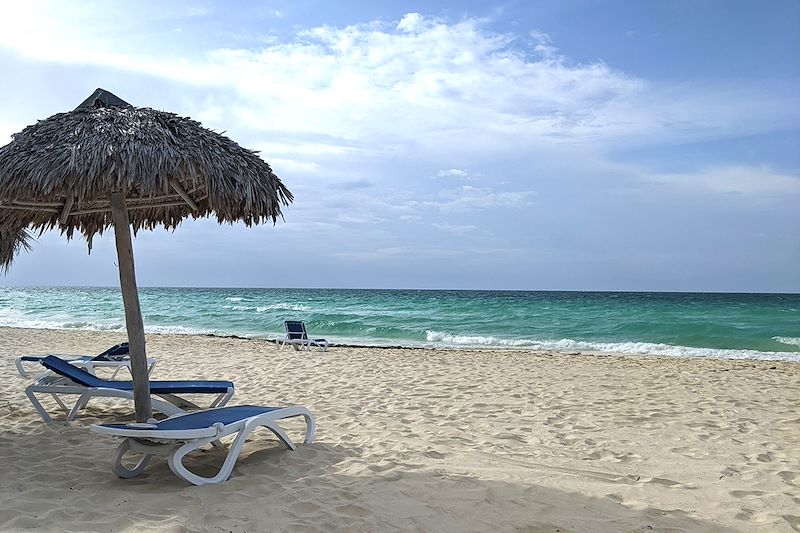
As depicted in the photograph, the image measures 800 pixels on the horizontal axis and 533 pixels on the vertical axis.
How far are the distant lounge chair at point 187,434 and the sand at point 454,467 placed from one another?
0.10 metres

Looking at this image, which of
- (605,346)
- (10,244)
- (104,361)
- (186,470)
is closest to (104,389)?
(186,470)

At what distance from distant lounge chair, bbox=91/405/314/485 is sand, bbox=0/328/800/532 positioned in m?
0.10

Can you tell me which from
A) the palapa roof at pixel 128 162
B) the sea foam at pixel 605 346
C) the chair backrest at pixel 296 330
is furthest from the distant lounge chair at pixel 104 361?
the sea foam at pixel 605 346

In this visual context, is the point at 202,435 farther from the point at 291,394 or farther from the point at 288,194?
the point at 291,394

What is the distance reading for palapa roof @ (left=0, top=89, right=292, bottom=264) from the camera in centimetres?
372

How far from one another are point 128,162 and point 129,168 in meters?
0.04

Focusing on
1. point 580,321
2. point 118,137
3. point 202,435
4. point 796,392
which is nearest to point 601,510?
point 202,435

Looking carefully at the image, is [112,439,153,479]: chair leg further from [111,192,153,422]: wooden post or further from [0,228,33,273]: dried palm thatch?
[0,228,33,273]: dried palm thatch

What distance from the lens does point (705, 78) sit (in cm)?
1373

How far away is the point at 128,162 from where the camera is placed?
3713mm

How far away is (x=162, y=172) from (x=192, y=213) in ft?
4.99

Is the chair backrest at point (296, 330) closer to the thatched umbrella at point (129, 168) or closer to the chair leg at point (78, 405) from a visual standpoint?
the chair leg at point (78, 405)

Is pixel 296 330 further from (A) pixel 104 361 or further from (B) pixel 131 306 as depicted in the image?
(B) pixel 131 306

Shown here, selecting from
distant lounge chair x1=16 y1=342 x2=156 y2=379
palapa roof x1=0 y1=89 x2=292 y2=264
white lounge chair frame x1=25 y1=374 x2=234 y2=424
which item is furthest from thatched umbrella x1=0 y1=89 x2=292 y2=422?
distant lounge chair x1=16 y1=342 x2=156 y2=379
